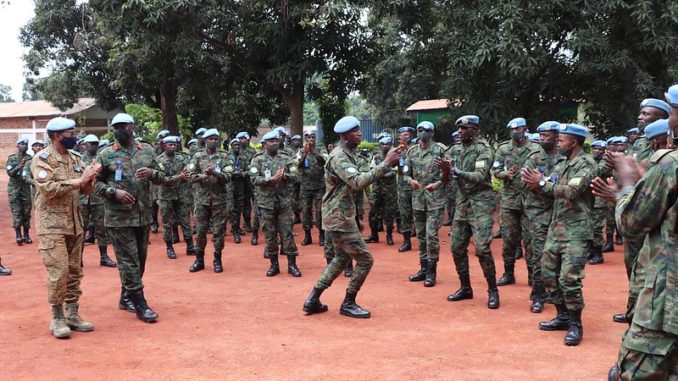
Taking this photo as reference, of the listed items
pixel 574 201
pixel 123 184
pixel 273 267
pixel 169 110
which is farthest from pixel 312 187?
pixel 169 110

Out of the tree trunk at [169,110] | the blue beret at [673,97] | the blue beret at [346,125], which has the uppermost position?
the tree trunk at [169,110]

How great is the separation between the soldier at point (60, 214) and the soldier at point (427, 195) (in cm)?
416

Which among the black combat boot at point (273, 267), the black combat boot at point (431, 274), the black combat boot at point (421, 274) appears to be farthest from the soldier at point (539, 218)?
the black combat boot at point (273, 267)

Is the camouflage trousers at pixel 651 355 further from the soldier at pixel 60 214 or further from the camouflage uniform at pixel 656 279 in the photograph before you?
the soldier at pixel 60 214

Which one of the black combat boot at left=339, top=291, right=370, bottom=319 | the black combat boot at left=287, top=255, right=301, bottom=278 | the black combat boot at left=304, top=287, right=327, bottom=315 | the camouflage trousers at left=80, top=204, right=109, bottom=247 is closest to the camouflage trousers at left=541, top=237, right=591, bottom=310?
the black combat boot at left=339, top=291, right=370, bottom=319

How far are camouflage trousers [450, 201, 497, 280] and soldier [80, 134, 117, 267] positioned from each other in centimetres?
573

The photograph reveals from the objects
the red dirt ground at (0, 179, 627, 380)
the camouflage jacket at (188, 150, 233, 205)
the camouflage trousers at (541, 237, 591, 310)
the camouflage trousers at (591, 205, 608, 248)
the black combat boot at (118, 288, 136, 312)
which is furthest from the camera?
the camouflage trousers at (591, 205, 608, 248)

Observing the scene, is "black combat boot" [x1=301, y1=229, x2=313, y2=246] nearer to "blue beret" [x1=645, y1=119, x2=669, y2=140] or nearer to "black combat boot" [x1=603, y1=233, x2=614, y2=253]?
"black combat boot" [x1=603, y1=233, x2=614, y2=253]

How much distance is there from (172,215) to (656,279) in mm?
9165

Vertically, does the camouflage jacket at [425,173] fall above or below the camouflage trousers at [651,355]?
above

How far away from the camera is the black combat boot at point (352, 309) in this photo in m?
6.55

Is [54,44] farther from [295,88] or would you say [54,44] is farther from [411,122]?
[411,122]

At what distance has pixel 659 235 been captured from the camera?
2975 mm

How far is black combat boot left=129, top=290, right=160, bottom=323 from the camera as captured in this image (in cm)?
649
